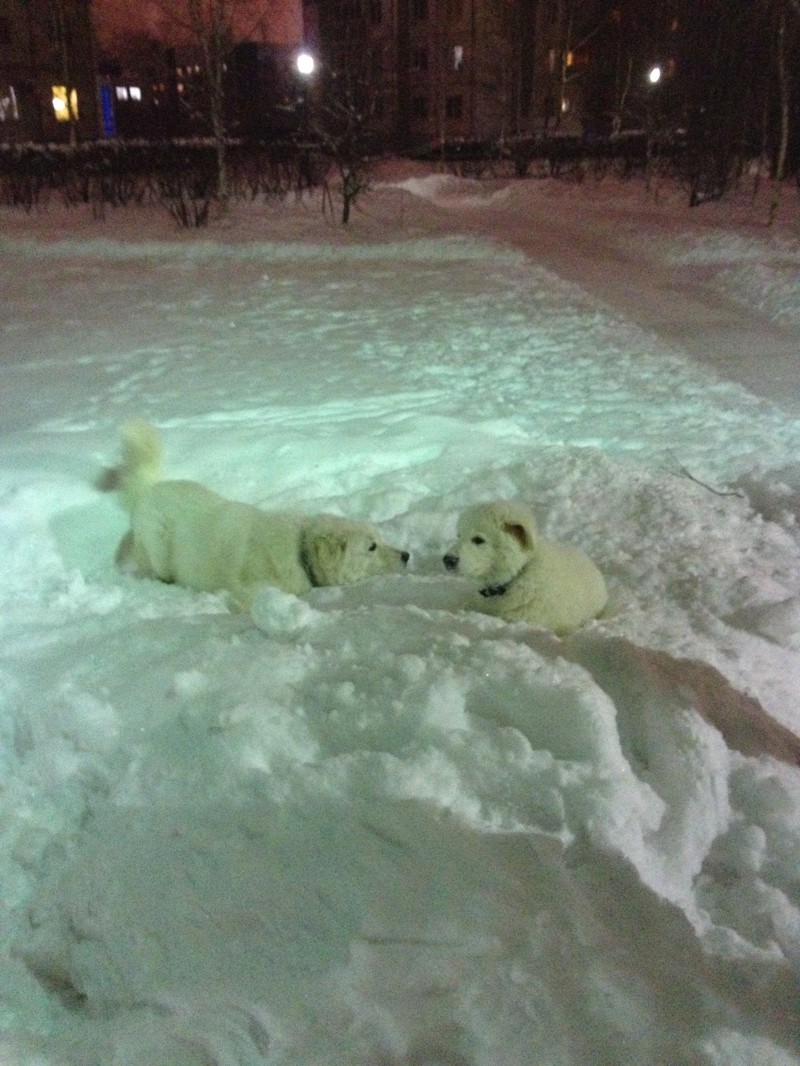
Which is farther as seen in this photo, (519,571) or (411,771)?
(519,571)

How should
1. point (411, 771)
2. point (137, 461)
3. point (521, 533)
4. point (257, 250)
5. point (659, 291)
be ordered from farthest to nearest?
point (257, 250) → point (659, 291) → point (137, 461) → point (521, 533) → point (411, 771)

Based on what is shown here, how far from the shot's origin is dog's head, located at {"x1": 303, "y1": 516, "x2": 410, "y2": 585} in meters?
3.77

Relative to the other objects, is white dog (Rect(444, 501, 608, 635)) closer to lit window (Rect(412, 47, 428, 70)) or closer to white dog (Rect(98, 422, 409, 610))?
white dog (Rect(98, 422, 409, 610))

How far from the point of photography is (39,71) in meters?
38.1

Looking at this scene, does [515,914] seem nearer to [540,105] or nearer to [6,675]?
[6,675]

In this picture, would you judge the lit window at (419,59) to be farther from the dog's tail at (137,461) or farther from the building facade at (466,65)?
the dog's tail at (137,461)

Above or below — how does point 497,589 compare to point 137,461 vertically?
below

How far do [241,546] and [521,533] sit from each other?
1.34 m

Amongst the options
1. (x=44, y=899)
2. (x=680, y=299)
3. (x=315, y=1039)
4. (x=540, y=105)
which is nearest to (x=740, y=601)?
(x=315, y=1039)

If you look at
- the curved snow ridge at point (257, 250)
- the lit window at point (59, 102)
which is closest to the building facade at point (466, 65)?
the lit window at point (59, 102)

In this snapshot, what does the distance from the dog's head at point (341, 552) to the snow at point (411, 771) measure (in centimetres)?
15

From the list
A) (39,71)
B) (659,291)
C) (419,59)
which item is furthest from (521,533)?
(419,59)

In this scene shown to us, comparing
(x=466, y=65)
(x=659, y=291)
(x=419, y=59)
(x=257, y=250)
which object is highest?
(x=419, y=59)

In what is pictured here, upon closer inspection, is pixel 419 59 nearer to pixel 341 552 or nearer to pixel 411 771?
pixel 341 552
